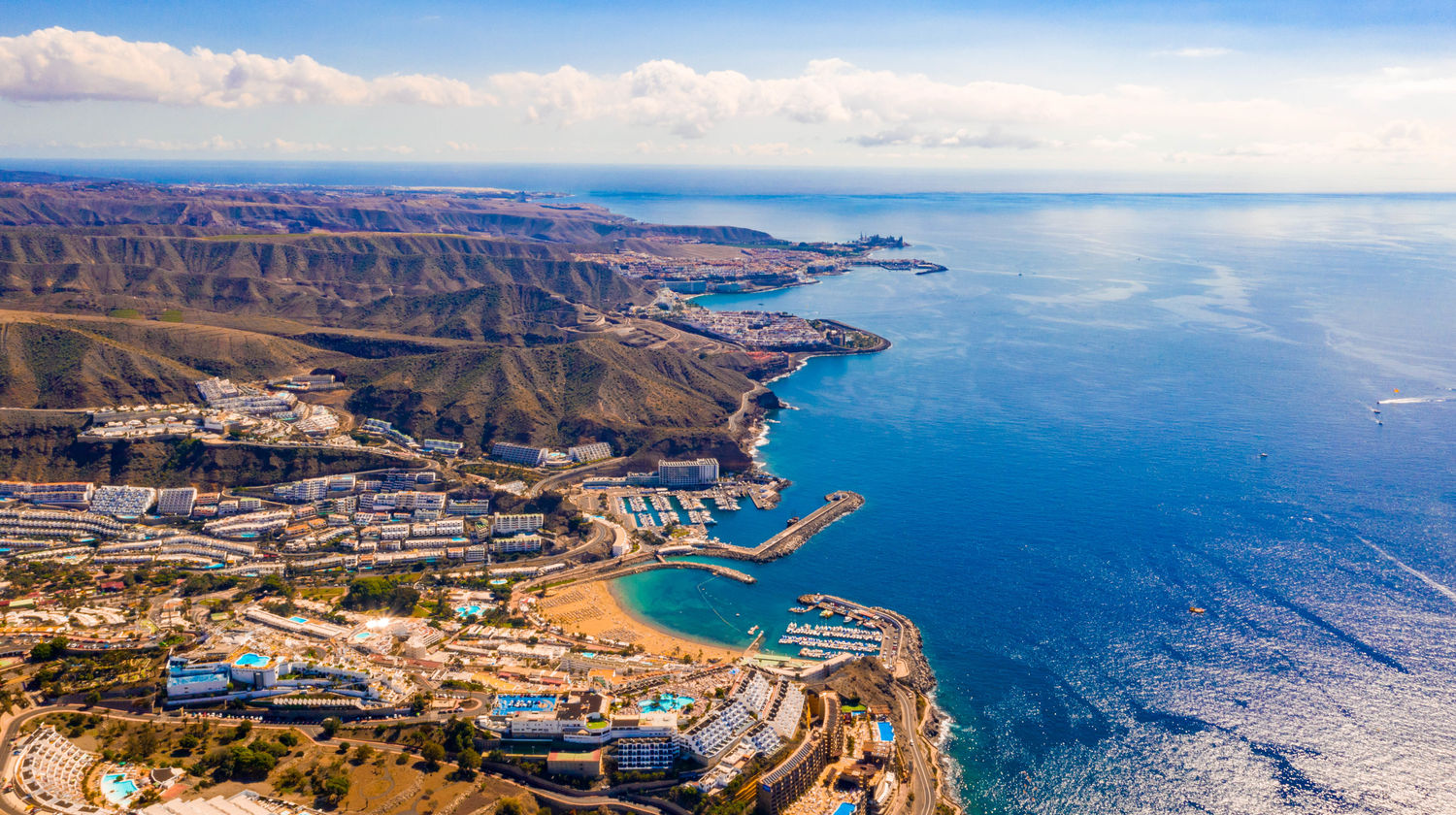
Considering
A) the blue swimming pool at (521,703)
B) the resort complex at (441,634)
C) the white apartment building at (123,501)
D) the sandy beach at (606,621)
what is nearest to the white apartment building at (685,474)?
the resort complex at (441,634)

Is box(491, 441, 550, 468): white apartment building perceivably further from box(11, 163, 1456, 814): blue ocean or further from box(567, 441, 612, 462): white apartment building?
box(11, 163, 1456, 814): blue ocean

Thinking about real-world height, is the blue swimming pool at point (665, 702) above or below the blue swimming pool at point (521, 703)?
below

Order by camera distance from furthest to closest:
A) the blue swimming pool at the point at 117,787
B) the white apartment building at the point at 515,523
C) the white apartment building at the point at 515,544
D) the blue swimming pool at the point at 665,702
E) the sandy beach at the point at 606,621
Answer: the white apartment building at the point at 515,523
the white apartment building at the point at 515,544
the sandy beach at the point at 606,621
the blue swimming pool at the point at 665,702
the blue swimming pool at the point at 117,787

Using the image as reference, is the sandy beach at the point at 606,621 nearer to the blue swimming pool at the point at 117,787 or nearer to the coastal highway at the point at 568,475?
the coastal highway at the point at 568,475

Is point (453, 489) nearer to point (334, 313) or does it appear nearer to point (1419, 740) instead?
point (1419, 740)

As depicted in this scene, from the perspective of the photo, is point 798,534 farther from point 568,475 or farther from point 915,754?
point 915,754

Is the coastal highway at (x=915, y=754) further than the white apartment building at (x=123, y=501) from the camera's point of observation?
No
